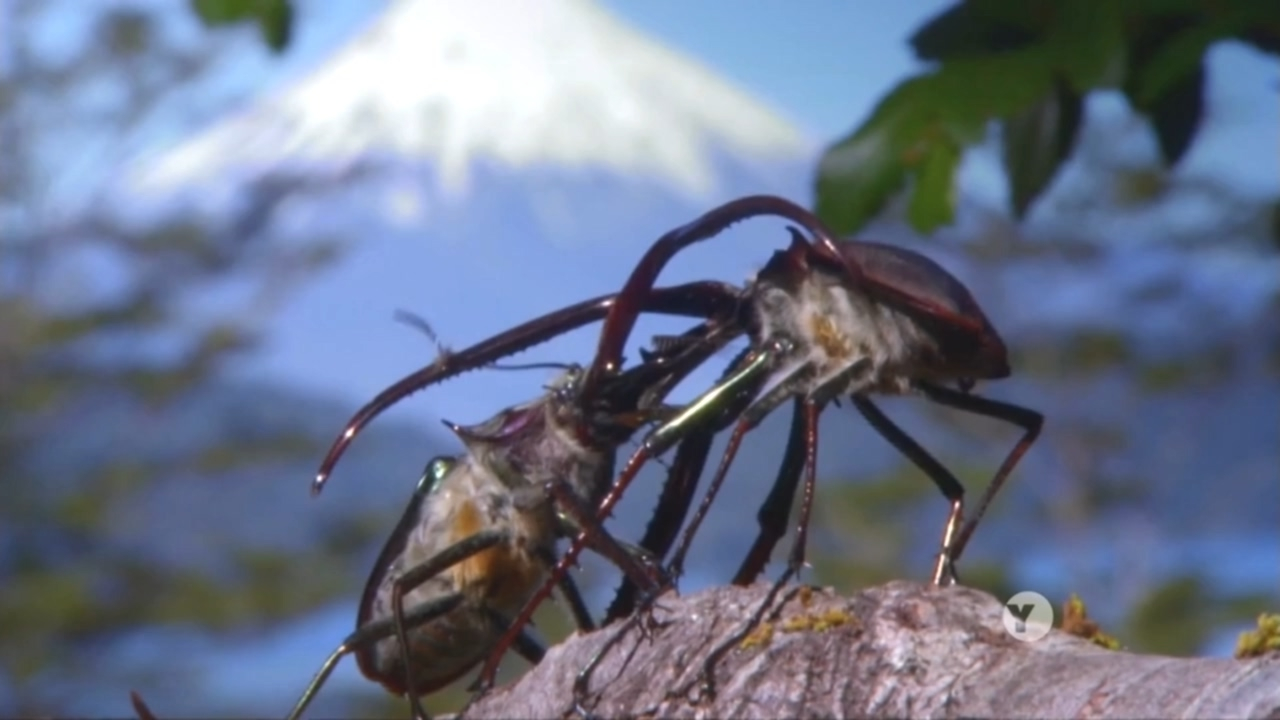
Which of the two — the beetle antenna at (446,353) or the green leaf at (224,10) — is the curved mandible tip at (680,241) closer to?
the beetle antenna at (446,353)

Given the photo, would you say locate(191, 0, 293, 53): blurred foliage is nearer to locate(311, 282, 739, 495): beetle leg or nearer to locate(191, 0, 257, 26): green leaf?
locate(191, 0, 257, 26): green leaf

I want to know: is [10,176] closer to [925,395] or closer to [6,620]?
[6,620]

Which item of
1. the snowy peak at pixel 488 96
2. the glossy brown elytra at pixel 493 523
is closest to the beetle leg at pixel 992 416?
the glossy brown elytra at pixel 493 523

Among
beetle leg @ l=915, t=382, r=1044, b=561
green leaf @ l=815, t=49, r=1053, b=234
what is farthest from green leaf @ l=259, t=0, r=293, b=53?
beetle leg @ l=915, t=382, r=1044, b=561

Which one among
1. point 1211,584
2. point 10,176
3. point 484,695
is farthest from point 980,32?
point 10,176

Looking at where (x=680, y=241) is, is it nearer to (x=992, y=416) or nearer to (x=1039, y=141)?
(x=992, y=416)

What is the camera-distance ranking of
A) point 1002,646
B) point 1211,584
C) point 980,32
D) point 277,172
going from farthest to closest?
point 277,172
point 1211,584
point 980,32
point 1002,646

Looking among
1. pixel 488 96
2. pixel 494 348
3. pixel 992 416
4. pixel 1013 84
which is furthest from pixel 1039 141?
pixel 488 96
